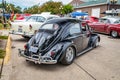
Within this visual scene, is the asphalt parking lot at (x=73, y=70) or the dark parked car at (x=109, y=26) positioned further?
the dark parked car at (x=109, y=26)

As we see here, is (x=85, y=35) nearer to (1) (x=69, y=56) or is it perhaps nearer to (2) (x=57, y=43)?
(1) (x=69, y=56)

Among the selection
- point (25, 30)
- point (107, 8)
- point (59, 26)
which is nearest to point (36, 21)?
point (25, 30)

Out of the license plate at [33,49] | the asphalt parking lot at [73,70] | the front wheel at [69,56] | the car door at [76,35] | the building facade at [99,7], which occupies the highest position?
the building facade at [99,7]

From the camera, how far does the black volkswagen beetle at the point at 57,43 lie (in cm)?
551

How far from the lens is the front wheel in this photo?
5774 millimetres

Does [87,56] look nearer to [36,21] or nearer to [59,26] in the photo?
[59,26]

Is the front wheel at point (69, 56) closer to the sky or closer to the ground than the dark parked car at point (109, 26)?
closer to the ground

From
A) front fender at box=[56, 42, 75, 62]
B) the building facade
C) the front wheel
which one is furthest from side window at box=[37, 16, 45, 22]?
the building facade

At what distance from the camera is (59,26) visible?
6.43 meters

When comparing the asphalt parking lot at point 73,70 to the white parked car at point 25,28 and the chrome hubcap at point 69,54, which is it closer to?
the chrome hubcap at point 69,54

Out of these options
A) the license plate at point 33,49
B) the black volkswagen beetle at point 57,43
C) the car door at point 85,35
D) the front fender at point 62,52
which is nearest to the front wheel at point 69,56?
the black volkswagen beetle at point 57,43

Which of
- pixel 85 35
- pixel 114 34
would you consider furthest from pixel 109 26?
pixel 85 35

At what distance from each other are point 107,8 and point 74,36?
30.4 metres

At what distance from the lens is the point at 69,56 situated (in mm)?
6074
